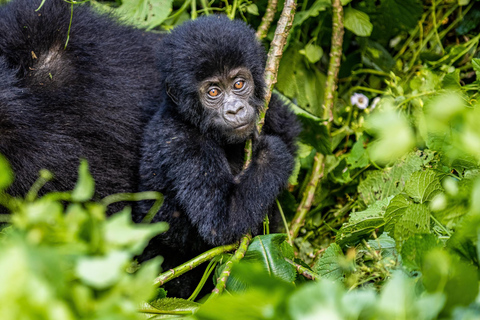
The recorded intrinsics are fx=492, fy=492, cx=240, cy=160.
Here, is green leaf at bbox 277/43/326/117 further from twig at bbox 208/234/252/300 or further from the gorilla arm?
twig at bbox 208/234/252/300

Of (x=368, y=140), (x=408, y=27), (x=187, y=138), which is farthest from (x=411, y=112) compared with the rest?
(x=187, y=138)

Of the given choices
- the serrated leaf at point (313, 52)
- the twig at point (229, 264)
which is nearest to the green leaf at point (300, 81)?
the serrated leaf at point (313, 52)

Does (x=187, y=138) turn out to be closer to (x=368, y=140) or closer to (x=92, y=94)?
(x=92, y=94)

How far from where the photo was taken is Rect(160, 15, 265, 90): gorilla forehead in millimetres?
2350

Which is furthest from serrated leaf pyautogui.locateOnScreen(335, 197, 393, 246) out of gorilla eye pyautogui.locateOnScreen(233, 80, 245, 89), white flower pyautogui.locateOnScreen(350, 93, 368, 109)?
white flower pyautogui.locateOnScreen(350, 93, 368, 109)

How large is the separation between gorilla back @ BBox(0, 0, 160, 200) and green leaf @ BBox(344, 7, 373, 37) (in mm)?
1470

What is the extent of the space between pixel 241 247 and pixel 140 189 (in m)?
0.68

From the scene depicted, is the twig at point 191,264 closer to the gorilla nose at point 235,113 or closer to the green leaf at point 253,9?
the gorilla nose at point 235,113

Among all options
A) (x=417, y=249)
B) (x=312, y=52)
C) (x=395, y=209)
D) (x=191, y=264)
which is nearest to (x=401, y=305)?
(x=417, y=249)

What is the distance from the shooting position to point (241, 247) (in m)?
2.31

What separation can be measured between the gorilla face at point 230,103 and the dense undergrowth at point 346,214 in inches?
21.1

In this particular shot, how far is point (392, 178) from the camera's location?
2877 mm

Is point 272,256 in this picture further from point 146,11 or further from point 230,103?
point 146,11

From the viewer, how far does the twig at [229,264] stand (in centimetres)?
192
